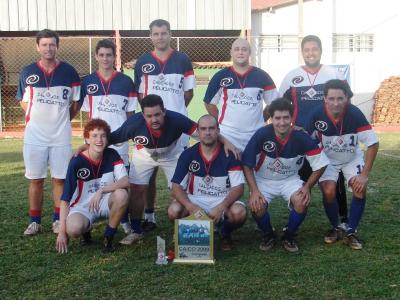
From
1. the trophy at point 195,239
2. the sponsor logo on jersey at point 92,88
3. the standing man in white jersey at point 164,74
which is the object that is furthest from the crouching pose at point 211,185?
the sponsor logo on jersey at point 92,88

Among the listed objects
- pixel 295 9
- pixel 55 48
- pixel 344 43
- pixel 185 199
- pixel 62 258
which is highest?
pixel 295 9

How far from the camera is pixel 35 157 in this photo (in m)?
5.36

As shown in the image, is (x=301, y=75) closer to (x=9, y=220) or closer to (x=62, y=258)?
(x=62, y=258)

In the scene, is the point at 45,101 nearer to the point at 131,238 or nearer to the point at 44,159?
the point at 44,159

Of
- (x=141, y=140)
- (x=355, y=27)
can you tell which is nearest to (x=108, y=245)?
(x=141, y=140)

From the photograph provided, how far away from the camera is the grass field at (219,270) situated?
3.73 metres

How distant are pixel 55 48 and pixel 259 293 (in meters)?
3.03

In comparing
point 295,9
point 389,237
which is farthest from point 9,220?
point 295,9

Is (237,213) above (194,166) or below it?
below

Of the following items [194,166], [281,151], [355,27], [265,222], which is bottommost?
[265,222]

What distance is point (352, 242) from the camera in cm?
476

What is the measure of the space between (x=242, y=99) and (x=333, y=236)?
1.49 metres

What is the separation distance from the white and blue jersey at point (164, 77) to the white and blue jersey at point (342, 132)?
133 centimetres

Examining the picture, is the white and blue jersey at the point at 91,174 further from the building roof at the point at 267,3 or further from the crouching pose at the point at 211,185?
the building roof at the point at 267,3
